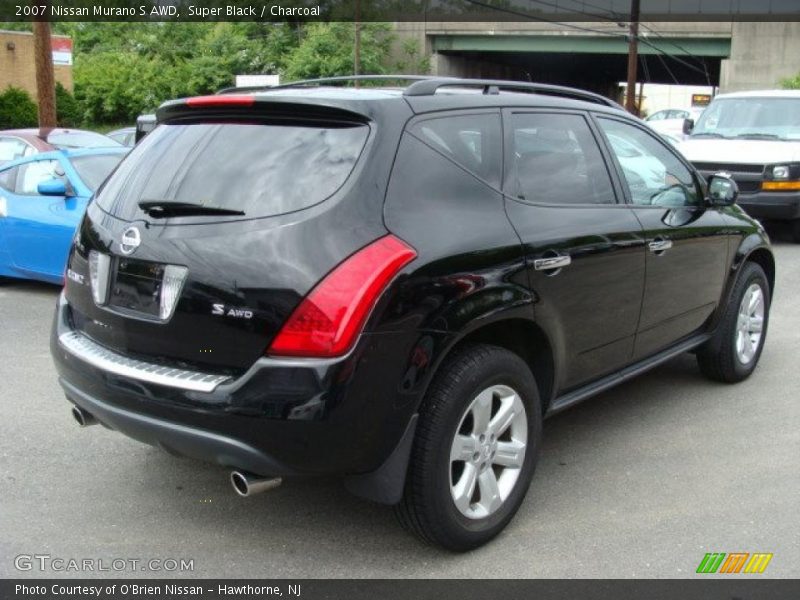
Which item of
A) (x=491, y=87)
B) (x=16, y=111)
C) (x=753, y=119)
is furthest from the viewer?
(x=16, y=111)

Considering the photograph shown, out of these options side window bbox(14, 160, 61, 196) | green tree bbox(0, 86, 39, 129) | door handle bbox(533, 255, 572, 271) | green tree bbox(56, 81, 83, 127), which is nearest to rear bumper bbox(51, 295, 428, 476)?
door handle bbox(533, 255, 572, 271)

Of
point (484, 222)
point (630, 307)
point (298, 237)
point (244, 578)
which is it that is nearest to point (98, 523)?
point (244, 578)

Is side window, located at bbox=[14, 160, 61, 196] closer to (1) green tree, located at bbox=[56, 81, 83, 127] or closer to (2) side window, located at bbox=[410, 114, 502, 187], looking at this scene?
(2) side window, located at bbox=[410, 114, 502, 187]

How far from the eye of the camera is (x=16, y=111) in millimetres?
32469

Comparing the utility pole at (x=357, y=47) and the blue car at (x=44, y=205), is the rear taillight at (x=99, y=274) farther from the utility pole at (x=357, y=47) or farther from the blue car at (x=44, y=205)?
the utility pole at (x=357, y=47)

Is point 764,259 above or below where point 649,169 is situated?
below

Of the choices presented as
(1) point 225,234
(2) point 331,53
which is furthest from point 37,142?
(2) point 331,53

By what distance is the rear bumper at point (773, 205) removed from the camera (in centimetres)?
1088

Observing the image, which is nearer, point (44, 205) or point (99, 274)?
point (99, 274)

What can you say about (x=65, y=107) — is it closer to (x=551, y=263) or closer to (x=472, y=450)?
(x=551, y=263)

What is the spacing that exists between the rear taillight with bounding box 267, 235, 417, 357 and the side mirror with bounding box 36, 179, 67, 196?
216 inches

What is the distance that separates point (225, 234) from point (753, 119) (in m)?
10.7

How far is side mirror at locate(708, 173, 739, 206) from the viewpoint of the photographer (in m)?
5.02

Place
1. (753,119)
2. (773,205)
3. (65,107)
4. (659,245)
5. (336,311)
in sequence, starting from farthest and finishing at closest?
(65,107), (753,119), (773,205), (659,245), (336,311)
